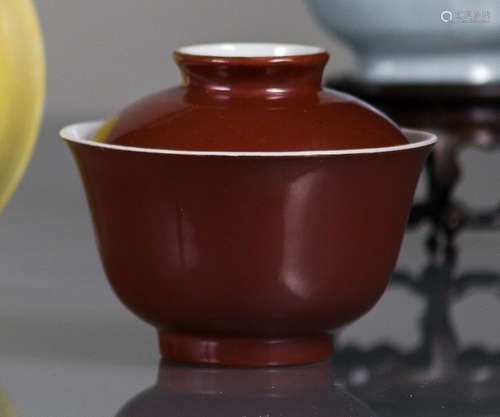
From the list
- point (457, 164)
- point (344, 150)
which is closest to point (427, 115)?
point (457, 164)

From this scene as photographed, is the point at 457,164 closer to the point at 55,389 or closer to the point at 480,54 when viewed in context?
→ the point at 480,54

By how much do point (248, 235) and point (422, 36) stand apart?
44 centimetres

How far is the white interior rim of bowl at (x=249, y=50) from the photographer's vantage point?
0.79 metres

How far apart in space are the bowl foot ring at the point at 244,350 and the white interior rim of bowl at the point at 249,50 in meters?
0.17

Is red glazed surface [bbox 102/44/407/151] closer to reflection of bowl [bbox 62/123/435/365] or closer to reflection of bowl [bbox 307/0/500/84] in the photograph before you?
reflection of bowl [bbox 62/123/435/365]

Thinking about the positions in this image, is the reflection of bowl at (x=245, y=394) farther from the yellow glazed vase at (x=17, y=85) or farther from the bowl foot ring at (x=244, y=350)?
the yellow glazed vase at (x=17, y=85)

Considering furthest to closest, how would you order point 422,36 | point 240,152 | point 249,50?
point 422,36 → point 249,50 → point 240,152

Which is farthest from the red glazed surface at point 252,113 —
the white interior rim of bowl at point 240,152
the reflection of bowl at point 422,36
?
the reflection of bowl at point 422,36

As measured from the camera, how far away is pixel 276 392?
74 cm

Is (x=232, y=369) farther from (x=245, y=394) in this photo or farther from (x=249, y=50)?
(x=249, y=50)

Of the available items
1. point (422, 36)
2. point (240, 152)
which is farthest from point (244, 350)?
point (422, 36)

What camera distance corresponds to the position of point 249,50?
81 cm

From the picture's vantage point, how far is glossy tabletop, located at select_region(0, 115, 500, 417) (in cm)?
73

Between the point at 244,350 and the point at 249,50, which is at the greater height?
the point at 249,50
